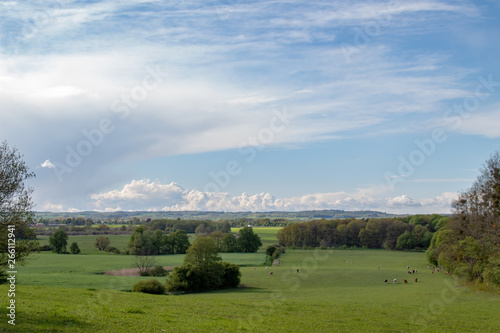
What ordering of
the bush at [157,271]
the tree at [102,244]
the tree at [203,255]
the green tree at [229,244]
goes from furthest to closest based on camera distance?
the green tree at [229,244]
the tree at [102,244]
the bush at [157,271]
the tree at [203,255]

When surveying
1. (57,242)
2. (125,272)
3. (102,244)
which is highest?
(57,242)

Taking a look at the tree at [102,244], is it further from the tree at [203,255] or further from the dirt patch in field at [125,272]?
the tree at [203,255]

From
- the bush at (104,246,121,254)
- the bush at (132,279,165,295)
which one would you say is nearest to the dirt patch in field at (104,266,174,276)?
the bush at (132,279,165,295)

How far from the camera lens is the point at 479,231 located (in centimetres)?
5472

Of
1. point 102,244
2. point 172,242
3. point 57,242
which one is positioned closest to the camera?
point 57,242

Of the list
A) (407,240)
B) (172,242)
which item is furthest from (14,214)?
(407,240)

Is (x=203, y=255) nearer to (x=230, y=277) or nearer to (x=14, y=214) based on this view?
(x=230, y=277)

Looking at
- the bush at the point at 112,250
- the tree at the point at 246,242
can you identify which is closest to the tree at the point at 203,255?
the bush at the point at 112,250

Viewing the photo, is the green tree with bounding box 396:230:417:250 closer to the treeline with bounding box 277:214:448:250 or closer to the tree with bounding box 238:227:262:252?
the treeline with bounding box 277:214:448:250

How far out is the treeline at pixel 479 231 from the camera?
1859 inches

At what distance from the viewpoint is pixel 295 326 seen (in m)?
22.9

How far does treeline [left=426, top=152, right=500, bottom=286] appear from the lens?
4722cm

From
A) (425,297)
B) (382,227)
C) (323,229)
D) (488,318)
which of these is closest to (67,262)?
(425,297)

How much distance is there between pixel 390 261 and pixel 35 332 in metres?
110
